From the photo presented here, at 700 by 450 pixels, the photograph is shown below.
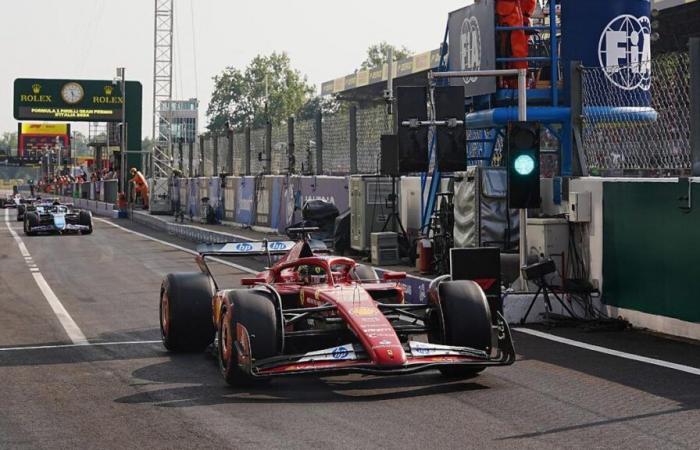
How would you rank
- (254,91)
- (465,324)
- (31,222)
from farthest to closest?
1. (254,91)
2. (31,222)
3. (465,324)

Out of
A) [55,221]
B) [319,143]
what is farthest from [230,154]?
[319,143]

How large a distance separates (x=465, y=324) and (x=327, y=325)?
1118 millimetres

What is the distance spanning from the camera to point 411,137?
16375 mm

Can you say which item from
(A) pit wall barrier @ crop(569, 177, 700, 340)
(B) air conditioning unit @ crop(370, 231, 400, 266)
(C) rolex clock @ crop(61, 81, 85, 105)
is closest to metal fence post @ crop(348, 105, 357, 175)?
(B) air conditioning unit @ crop(370, 231, 400, 266)

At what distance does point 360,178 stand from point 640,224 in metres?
11.8

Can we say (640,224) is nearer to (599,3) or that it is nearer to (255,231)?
(599,3)

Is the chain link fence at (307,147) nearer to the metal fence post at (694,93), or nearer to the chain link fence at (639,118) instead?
the chain link fence at (639,118)

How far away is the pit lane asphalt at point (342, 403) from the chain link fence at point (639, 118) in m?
2.07

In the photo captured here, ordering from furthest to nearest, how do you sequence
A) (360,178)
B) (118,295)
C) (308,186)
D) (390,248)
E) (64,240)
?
(64,240), (308,186), (360,178), (390,248), (118,295)

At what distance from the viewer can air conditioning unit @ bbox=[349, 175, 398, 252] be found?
972 inches

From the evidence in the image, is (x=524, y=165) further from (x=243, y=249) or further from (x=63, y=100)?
(x=63, y=100)

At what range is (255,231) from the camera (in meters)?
36.4

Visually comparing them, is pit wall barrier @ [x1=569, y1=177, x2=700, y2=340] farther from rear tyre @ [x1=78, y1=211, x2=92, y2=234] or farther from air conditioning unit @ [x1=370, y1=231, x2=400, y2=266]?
rear tyre @ [x1=78, y1=211, x2=92, y2=234]

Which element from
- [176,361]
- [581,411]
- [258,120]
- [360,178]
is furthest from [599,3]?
[258,120]
